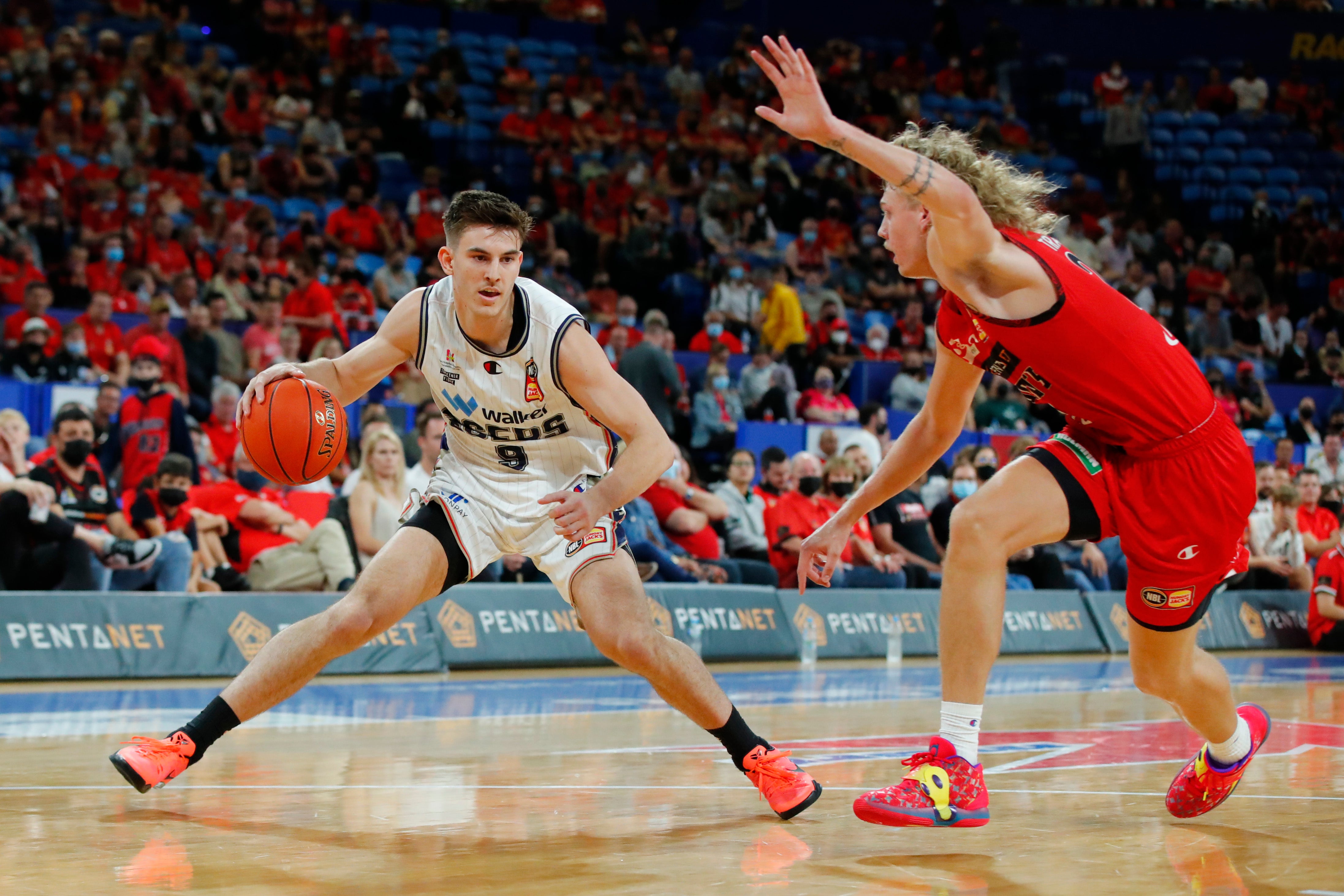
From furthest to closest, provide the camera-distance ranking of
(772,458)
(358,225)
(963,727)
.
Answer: (358,225), (772,458), (963,727)

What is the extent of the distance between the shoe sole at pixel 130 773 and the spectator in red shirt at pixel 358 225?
12.6 meters

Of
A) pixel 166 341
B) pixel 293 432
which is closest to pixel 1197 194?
pixel 166 341

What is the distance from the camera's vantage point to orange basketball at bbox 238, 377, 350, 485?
481cm

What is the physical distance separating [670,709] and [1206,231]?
19327 millimetres

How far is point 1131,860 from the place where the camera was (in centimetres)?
396

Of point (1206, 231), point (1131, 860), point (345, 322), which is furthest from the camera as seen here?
point (1206, 231)

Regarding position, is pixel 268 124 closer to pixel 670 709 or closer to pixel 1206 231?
pixel 670 709

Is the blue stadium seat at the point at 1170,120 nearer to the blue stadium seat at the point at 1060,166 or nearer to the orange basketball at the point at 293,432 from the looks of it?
the blue stadium seat at the point at 1060,166

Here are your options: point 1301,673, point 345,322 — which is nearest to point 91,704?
point 345,322

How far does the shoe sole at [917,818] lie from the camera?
4047mm

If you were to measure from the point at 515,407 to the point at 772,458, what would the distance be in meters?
7.81

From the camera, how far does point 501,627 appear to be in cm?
1006

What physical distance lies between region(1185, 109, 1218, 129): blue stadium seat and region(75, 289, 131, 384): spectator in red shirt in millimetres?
19859

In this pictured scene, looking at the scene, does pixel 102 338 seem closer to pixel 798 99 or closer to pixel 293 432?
pixel 293 432
